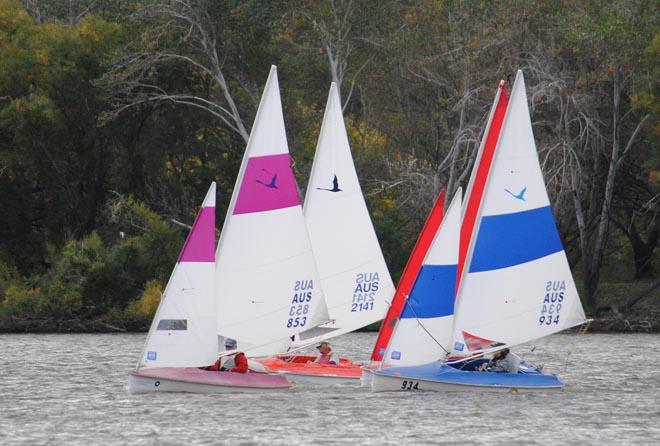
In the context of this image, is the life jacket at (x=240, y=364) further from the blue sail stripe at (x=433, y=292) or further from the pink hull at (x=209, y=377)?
the blue sail stripe at (x=433, y=292)

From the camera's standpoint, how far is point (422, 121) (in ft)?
244

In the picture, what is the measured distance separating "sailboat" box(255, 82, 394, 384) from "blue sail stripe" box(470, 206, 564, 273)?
6.94 m

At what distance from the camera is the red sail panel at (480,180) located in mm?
35844

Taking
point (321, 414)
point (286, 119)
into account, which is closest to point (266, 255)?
point (321, 414)

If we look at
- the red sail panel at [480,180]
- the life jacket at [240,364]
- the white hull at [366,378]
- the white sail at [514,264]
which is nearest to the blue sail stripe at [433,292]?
the red sail panel at [480,180]

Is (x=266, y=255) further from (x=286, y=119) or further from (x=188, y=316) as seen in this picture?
(x=286, y=119)

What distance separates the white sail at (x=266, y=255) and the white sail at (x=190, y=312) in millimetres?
725

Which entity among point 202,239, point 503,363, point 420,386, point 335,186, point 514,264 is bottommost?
point 420,386

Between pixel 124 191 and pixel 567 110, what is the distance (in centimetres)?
2086

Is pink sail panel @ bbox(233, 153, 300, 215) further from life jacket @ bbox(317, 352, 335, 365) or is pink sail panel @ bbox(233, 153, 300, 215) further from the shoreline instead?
the shoreline

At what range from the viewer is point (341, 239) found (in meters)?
42.0

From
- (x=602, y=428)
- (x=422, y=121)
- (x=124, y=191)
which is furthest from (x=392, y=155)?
(x=602, y=428)

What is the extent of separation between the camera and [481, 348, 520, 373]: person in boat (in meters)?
35.8

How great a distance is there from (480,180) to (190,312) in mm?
7557
